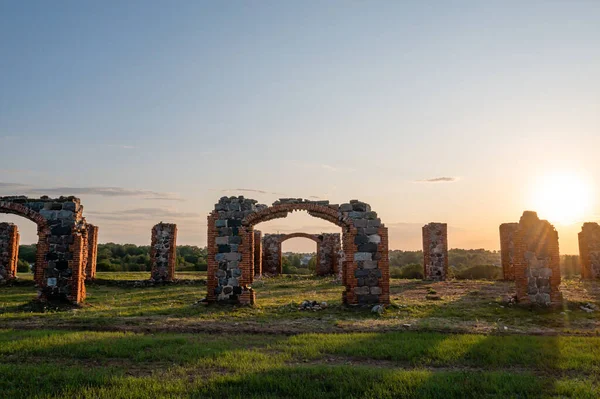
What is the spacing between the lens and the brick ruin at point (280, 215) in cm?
1533

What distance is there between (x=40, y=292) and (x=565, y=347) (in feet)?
→ 48.2

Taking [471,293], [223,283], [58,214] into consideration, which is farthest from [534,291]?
[58,214]

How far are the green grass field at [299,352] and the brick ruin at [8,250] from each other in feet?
38.7

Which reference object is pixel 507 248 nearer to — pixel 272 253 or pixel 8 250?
pixel 272 253

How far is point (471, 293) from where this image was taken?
19359 mm

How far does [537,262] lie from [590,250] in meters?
14.3

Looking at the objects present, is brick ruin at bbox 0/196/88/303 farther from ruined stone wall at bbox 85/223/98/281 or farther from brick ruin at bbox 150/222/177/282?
brick ruin at bbox 150/222/177/282

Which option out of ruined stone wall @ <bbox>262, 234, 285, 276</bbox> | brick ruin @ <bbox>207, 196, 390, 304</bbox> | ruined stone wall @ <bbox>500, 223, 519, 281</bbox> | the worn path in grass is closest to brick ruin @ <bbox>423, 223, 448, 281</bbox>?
ruined stone wall @ <bbox>500, 223, 519, 281</bbox>

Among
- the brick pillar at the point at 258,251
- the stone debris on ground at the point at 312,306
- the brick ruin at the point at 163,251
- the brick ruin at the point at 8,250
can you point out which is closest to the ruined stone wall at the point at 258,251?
the brick pillar at the point at 258,251

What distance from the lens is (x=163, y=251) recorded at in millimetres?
26094

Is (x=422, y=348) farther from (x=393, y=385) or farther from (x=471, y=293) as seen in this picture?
(x=471, y=293)

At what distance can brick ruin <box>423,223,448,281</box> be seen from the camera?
28.4m

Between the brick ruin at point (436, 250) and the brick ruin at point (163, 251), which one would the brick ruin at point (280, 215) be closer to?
the brick ruin at point (163, 251)

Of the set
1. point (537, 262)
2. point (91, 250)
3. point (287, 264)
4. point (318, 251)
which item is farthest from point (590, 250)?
point (91, 250)
